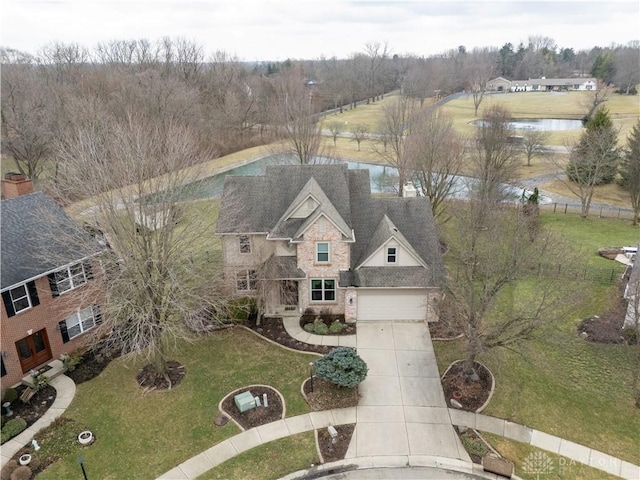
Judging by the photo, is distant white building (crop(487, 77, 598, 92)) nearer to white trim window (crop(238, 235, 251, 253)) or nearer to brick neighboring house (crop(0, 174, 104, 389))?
white trim window (crop(238, 235, 251, 253))

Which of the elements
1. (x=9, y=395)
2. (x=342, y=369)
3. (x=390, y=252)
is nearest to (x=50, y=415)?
(x=9, y=395)

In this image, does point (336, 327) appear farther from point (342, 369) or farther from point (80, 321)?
point (80, 321)

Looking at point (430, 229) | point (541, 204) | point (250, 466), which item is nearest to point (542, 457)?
point (250, 466)

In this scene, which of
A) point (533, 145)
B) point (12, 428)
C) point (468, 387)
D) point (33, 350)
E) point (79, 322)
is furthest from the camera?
point (533, 145)

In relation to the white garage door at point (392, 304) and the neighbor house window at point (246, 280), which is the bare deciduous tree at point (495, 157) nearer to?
the white garage door at point (392, 304)

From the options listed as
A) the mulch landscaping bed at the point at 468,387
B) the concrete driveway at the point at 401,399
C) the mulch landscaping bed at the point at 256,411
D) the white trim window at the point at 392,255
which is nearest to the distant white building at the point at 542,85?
the white trim window at the point at 392,255

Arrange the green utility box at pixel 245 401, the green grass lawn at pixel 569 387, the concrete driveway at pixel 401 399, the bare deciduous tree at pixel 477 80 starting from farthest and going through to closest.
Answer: the bare deciduous tree at pixel 477 80
the green utility box at pixel 245 401
the green grass lawn at pixel 569 387
the concrete driveway at pixel 401 399
